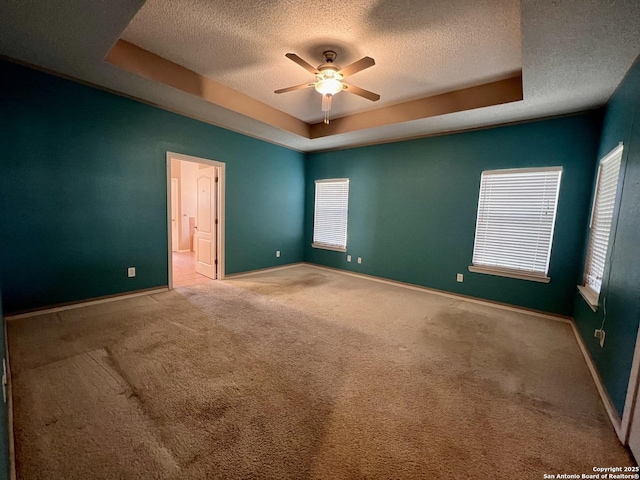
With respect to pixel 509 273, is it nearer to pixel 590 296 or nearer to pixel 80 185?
pixel 590 296

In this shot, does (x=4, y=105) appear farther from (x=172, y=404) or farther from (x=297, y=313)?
(x=297, y=313)

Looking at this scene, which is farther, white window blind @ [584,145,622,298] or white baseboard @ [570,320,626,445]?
white window blind @ [584,145,622,298]

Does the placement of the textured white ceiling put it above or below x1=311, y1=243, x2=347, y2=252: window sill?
above

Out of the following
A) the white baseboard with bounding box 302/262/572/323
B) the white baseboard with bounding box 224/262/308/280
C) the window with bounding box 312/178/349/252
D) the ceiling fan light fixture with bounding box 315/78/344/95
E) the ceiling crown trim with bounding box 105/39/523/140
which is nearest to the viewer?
the ceiling fan light fixture with bounding box 315/78/344/95

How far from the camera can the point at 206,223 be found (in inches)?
195

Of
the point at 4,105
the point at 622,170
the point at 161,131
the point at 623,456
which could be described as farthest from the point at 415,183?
the point at 4,105

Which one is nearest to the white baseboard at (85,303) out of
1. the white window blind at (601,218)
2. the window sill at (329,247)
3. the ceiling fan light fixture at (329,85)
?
the window sill at (329,247)

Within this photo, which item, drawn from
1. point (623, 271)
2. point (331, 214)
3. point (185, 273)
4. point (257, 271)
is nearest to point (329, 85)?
point (623, 271)

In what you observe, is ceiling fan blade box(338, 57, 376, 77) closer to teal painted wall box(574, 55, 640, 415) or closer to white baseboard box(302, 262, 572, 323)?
teal painted wall box(574, 55, 640, 415)

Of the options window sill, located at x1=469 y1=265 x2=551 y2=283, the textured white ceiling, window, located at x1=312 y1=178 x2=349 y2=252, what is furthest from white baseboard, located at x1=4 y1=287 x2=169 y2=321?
window sill, located at x1=469 y1=265 x2=551 y2=283

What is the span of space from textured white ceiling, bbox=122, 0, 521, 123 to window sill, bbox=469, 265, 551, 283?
2563 millimetres

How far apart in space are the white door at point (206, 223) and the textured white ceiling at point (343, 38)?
1923 mm

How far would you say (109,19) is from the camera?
6.51 feet

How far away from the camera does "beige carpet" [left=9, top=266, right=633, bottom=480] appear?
1.35 m
